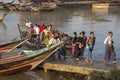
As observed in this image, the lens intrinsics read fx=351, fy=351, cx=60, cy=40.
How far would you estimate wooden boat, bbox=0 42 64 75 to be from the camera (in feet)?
47.9

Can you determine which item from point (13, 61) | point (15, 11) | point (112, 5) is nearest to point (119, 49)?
point (13, 61)

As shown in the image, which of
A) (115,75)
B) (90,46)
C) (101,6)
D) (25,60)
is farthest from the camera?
(101,6)

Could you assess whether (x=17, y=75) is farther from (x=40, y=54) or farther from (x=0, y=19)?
(x=0, y=19)

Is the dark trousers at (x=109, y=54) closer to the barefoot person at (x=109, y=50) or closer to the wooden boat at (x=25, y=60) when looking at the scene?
the barefoot person at (x=109, y=50)

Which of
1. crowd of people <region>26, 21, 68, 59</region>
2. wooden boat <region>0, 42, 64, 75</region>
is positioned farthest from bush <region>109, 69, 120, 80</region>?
crowd of people <region>26, 21, 68, 59</region>

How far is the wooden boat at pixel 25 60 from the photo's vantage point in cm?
1460

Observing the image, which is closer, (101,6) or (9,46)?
(9,46)

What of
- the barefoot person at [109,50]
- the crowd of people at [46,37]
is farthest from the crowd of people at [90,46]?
the crowd of people at [46,37]

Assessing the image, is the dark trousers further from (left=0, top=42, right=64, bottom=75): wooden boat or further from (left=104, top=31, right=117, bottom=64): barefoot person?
(left=0, top=42, right=64, bottom=75): wooden boat

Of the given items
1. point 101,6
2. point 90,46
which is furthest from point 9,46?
point 101,6

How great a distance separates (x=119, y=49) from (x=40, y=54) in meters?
7.58

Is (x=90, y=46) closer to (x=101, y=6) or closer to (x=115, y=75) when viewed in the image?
(x=115, y=75)

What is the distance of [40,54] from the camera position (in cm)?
1472

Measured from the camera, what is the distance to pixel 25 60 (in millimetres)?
14797
